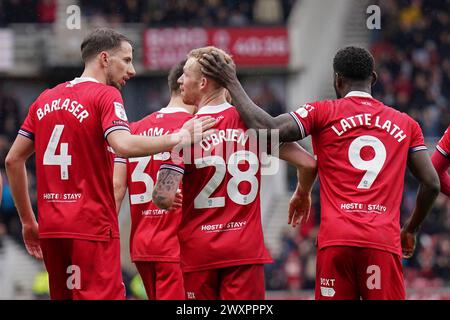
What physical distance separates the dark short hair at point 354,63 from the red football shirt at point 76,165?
5.11ft

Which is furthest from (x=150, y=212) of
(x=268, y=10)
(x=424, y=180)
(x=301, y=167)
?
(x=268, y=10)

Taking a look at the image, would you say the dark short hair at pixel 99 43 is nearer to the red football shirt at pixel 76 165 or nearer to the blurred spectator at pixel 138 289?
the red football shirt at pixel 76 165

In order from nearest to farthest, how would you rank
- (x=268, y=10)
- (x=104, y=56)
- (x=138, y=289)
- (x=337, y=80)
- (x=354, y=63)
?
(x=354, y=63)
(x=337, y=80)
(x=104, y=56)
(x=138, y=289)
(x=268, y=10)

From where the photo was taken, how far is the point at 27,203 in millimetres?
7961

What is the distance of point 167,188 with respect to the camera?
725 cm

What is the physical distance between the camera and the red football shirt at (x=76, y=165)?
756cm

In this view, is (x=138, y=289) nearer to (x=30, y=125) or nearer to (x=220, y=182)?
(x=30, y=125)

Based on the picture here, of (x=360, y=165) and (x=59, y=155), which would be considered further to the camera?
(x=59, y=155)

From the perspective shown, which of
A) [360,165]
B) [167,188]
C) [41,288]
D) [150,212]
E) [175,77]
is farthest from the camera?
[41,288]

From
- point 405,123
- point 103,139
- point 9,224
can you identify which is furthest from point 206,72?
point 9,224

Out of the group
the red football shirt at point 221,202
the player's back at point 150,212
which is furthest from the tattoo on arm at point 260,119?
the player's back at point 150,212

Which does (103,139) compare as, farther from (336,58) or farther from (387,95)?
(387,95)

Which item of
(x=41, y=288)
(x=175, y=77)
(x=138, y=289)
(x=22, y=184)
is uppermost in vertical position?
(x=175, y=77)

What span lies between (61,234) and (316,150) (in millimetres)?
1876
